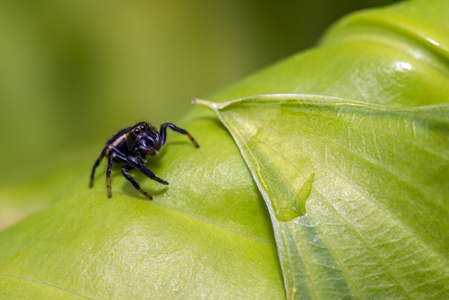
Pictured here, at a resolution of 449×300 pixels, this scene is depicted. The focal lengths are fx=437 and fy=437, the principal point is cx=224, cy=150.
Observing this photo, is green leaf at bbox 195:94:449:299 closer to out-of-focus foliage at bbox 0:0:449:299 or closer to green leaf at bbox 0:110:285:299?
out-of-focus foliage at bbox 0:0:449:299

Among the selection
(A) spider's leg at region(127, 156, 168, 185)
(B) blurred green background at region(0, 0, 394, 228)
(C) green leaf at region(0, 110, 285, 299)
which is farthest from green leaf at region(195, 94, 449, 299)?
(B) blurred green background at region(0, 0, 394, 228)

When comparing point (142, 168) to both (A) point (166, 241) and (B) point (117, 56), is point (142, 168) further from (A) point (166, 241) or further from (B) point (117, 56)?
(B) point (117, 56)

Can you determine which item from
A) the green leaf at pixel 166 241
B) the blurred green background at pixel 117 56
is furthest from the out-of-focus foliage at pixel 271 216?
the blurred green background at pixel 117 56

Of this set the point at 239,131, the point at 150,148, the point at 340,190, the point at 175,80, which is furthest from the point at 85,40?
the point at 340,190

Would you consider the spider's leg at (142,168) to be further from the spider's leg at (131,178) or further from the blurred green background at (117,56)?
the blurred green background at (117,56)

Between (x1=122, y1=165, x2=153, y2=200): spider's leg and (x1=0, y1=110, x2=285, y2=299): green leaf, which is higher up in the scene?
(x1=122, y1=165, x2=153, y2=200): spider's leg

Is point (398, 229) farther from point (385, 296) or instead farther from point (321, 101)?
point (321, 101)

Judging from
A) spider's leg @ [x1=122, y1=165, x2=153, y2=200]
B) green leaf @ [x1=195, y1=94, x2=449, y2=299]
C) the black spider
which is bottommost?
green leaf @ [x1=195, y1=94, x2=449, y2=299]
